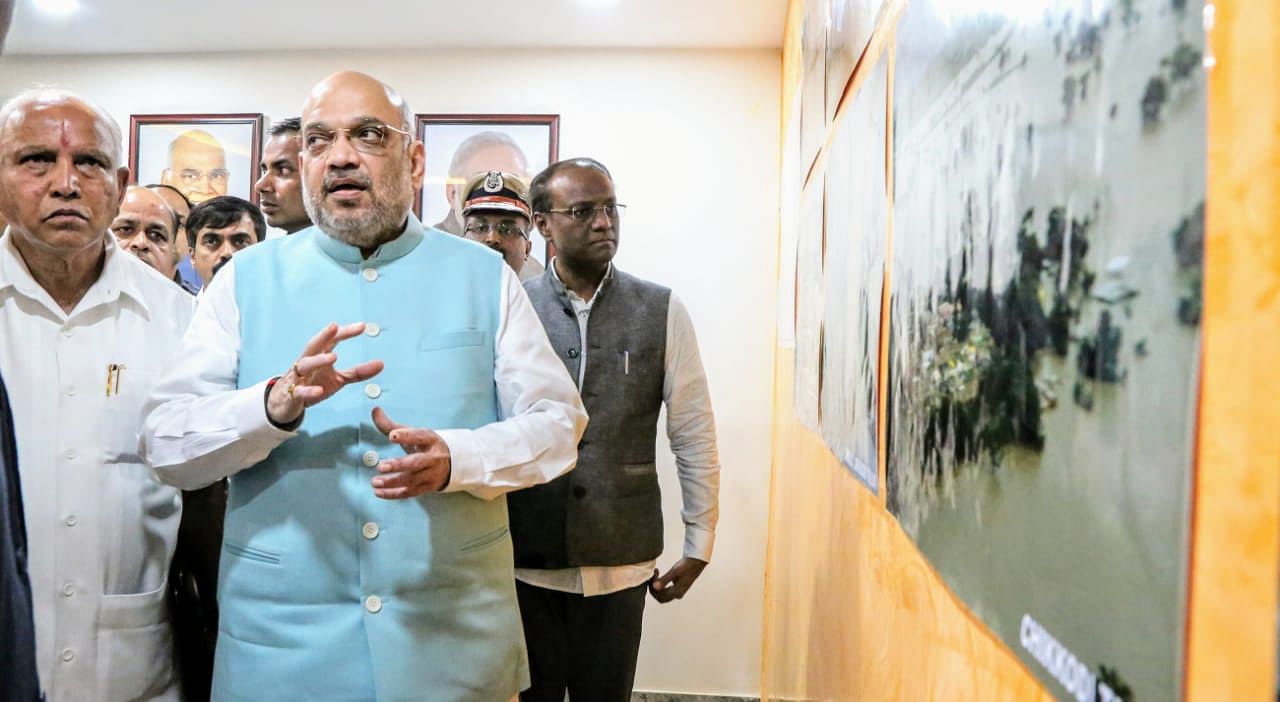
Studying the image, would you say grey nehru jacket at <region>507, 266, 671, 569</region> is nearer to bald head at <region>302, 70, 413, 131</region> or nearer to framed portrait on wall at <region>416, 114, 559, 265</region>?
bald head at <region>302, 70, 413, 131</region>

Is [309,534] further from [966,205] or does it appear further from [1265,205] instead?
[1265,205]

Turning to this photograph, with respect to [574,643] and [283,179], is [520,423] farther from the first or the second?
[283,179]

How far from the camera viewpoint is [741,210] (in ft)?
→ 12.8

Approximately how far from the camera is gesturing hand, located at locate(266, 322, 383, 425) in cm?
121

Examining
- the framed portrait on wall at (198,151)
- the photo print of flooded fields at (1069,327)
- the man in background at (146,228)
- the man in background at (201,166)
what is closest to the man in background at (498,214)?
the man in background at (146,228)

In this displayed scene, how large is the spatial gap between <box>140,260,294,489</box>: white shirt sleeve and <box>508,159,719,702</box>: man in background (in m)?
0.83

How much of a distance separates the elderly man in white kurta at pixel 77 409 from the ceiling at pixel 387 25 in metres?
2.24

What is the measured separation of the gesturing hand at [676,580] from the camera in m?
2.29

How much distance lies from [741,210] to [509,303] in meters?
2.55

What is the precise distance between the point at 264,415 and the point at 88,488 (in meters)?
0.45

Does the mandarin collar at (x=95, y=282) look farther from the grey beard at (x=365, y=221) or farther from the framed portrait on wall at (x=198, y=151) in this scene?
the framed portrait on wall at (x=198, y=151)

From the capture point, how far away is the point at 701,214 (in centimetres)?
392

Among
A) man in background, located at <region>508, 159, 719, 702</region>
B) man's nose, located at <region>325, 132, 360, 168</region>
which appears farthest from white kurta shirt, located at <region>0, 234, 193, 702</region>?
man in background, located at <region>508, 159, 719, 702</region>

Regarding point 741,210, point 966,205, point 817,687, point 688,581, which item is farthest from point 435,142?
point 966,205
